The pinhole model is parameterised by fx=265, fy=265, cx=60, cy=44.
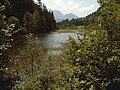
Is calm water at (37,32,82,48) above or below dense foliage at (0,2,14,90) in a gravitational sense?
below

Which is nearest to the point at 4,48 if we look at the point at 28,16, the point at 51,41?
the point at 51,41

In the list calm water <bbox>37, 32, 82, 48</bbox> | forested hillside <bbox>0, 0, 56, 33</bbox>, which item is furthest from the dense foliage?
forested hillside <bbox>0, 0, 56, 33</bbox>

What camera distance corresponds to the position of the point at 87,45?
14781mm

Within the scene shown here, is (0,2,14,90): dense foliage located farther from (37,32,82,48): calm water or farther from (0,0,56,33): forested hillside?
(0,0,56,33): forested hillside

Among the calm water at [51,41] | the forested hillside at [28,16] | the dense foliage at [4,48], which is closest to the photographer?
the dense foliage at [4,48]

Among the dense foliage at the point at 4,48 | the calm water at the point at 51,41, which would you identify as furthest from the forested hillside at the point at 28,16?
the dense foliage at the point at 4,48

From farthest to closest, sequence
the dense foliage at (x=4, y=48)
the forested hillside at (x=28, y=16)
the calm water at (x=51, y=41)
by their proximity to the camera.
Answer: the forested hillside at (x=28, y=16) < the calm water at (x=51, y=41) < the dense foliage at (x=4, y=48)

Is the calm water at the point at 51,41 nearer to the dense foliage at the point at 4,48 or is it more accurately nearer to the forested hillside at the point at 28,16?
the forested hillside at the point at 28,16

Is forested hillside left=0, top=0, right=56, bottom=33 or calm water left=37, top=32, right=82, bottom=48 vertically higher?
forested hillside left=0, top=0, right=56, bottom=33

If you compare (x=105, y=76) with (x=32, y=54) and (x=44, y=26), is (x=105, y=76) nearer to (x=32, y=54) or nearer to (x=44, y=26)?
(x=32, y=54)

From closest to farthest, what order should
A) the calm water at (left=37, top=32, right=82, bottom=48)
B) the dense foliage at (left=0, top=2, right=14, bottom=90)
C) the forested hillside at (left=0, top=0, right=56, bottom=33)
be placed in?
the dense foliage at (left=0, top=2, right=14, bottom=90), the calm water at (left=37, top=32, right=82, bottom=48), the forested hillside at (left=0, top=0, right=56, bottom=33)

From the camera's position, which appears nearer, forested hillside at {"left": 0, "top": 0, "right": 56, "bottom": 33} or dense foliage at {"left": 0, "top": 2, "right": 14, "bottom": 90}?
dense foliage at {"left": 0, "top": 2, "right": 14, "bottom": 90}

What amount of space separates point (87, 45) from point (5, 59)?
4535 mm

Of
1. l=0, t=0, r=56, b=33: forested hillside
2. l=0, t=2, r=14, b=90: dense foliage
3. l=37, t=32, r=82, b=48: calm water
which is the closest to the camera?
l=0, t=2, r=14, b=90: dense foliage
